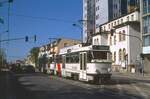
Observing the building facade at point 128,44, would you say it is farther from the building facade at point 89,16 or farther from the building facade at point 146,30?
the building facade at point 89,16

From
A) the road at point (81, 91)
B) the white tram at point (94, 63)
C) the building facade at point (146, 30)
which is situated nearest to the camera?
the road at point (81, 91)

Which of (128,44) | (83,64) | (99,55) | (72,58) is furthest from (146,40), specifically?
(99,55)

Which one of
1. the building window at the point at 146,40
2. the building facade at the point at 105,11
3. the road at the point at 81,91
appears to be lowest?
the road at the point at 81,91

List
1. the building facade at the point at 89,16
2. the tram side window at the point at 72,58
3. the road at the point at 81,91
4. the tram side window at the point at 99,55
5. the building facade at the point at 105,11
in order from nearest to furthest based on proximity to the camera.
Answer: the road at the point at 81,91
the tram side window at the point at 99,55
the tram side window at the point at 72,58
the building facade at the point at 105,11
the building facade at the point at 89,16

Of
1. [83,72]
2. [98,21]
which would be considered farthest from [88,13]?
[83,72]

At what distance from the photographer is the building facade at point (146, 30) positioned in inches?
2717

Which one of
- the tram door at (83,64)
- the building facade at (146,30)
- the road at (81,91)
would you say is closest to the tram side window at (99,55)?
the tram door at (83,64)

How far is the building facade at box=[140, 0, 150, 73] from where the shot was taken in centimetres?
6900

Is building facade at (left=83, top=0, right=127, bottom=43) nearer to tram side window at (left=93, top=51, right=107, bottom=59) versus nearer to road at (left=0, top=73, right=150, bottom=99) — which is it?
tram side window at (left=93, top=51, right=107, bottom=59)

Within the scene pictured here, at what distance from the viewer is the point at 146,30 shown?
2756 inches

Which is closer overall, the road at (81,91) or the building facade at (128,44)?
the road at (81,91)

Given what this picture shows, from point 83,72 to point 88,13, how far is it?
108m

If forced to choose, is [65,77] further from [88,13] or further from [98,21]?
[88,13]

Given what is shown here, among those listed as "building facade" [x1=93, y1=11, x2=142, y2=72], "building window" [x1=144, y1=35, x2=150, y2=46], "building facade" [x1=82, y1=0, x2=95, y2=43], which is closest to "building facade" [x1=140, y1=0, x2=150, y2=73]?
"building window" [x1=144, y1=35, x2=150, y2=46]
